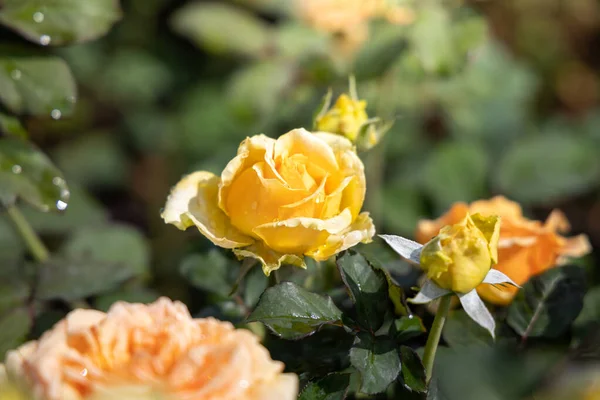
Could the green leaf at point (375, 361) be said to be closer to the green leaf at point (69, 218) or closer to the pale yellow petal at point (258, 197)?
the pale yellow petal at point (258, 197)

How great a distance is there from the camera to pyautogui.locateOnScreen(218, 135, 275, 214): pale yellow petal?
61cm

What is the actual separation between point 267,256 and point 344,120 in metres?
0.17

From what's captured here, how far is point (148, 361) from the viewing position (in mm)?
485

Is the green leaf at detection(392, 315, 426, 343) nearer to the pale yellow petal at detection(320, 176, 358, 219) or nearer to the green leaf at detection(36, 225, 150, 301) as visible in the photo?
the pale yellow petal at detection(320, 176, 358, 219)

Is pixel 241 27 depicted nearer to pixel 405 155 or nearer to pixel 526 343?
pixel 405 155

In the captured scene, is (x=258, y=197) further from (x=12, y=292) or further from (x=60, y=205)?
(x=12, y=292)

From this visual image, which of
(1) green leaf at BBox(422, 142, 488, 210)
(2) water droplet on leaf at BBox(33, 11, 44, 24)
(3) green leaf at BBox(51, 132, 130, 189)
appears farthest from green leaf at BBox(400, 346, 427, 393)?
(3) green leaf at BBox(51, 132, 130, 189)

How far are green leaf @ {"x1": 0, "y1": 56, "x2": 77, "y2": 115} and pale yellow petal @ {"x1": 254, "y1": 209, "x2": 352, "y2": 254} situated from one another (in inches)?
14.0

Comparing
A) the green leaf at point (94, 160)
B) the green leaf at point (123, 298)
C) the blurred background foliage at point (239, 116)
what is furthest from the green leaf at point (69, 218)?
the green leaf at point (94, 160)

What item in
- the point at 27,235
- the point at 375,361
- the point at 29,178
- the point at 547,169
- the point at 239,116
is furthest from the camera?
the point at 547,169

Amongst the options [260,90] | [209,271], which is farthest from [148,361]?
[260,90]

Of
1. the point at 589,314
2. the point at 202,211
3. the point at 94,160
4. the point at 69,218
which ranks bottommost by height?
the point at 94,160

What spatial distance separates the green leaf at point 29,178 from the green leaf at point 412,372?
0.43m

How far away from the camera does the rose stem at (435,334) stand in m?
0.59
